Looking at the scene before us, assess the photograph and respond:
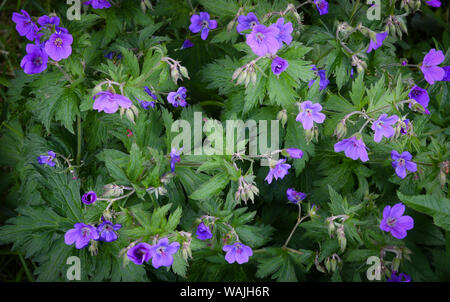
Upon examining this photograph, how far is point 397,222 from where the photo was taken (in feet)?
7.79

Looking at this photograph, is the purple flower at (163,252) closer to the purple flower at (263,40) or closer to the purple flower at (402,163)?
the purple flower at (263,40)

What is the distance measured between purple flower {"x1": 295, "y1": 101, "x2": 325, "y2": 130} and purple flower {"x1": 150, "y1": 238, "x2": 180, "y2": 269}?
95 cm

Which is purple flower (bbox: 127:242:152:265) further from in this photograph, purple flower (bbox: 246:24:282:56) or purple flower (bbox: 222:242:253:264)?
purple flower (bbox: 246:24:282:56)

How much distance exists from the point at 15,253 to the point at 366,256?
2.85m

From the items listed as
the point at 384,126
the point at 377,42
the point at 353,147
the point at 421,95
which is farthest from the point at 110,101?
the point at 421,95

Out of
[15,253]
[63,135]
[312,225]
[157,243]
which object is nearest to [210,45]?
[63,135]

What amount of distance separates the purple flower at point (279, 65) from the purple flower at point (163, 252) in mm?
1072

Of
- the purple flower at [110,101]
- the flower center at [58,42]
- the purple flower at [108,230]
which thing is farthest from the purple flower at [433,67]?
the flower center at [58,42]

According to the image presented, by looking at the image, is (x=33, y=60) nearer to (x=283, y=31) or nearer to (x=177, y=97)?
(x=177, y=97)

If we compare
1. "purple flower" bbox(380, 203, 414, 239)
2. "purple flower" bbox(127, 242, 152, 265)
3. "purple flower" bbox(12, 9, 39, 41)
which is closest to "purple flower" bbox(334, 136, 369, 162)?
"purple flower" bbox(380, 203, 414, 239)

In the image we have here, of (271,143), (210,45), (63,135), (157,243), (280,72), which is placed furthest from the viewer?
(210,45)

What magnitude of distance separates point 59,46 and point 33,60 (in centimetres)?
22

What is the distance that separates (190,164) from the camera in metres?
2.48
